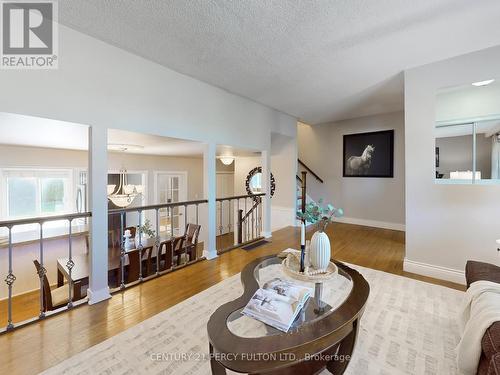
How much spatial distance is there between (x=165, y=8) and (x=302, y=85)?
222 cm

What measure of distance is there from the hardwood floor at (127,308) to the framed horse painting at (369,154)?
1.98m

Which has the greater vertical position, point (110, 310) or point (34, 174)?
point (34, 174)

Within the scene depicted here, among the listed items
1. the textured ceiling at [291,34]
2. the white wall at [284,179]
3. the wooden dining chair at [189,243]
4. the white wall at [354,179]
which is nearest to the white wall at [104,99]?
the textured ceiling at [291,34]

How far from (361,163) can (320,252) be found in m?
4.58

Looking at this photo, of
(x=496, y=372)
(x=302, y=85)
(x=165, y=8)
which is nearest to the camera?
(x=496, y=372)

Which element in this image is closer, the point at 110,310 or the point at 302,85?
the point at 110,310

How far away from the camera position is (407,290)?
2434mm

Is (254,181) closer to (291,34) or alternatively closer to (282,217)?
(282,217)

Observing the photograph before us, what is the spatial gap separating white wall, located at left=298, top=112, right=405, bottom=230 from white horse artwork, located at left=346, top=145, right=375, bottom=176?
0.18 meters

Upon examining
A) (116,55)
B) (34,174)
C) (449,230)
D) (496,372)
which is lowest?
(496,372)

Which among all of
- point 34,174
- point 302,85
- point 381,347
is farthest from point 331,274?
point 34,174

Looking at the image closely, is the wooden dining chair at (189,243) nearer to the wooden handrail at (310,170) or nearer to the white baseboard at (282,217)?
the white baseboard at (282,217)

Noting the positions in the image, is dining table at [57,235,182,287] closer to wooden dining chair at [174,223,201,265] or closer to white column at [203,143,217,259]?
wooden dining chair at [174,223,201,265]

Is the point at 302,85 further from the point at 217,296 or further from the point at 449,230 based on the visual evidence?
the point at 217,296
